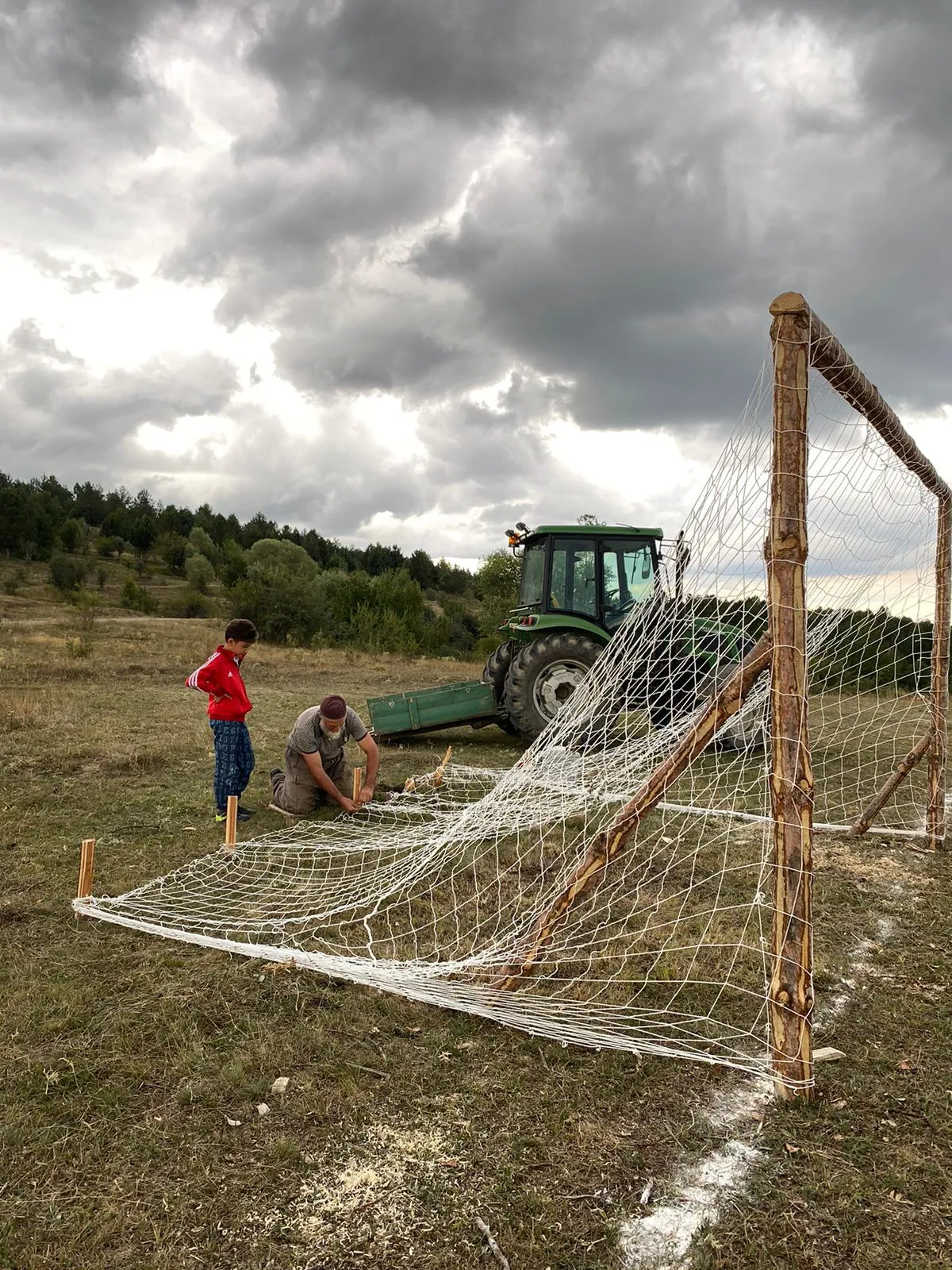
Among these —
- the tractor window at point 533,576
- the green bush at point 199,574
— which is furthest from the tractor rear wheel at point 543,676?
the green bush at point 199,574

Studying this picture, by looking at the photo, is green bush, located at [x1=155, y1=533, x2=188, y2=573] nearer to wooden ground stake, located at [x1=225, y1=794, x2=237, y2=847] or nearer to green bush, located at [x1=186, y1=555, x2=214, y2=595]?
green bush, located at [x1=186, y1=555, x2=214, y2=595]

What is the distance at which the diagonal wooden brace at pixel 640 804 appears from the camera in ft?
9.05

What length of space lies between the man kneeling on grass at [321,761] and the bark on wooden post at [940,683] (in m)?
3.62

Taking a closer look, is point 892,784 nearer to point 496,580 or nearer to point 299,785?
point 299,785

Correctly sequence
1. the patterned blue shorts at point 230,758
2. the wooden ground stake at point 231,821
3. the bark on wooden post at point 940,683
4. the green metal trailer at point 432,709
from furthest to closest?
the green metal trailer at point 432,709, the patterned blue shorts at point 230,758, the bark on wooden post at point 940,683, the wooden ground stake at point 231,821

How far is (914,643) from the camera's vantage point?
20.3 feet

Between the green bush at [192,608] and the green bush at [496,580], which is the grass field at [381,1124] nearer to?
the green bush at [496,580]

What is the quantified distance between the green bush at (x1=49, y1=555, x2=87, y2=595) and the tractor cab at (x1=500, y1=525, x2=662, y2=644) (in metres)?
45.7

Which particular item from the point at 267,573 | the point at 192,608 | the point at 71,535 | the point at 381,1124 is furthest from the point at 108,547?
the point at 381,1124

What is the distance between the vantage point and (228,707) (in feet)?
17.8

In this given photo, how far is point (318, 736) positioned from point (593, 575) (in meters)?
3.87

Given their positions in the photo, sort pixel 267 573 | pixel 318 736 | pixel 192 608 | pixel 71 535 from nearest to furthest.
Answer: pixel 318 736
pixel 267 573
pixel 192 608
pixel 71 535

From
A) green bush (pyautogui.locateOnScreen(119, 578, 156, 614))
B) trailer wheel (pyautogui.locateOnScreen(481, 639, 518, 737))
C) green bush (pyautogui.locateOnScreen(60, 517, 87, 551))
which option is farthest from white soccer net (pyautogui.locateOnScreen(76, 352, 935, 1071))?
green bush (pyautogui.locateOnScreen(60, 517, 87, 551))

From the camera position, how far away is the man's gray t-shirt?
546 centimetres
